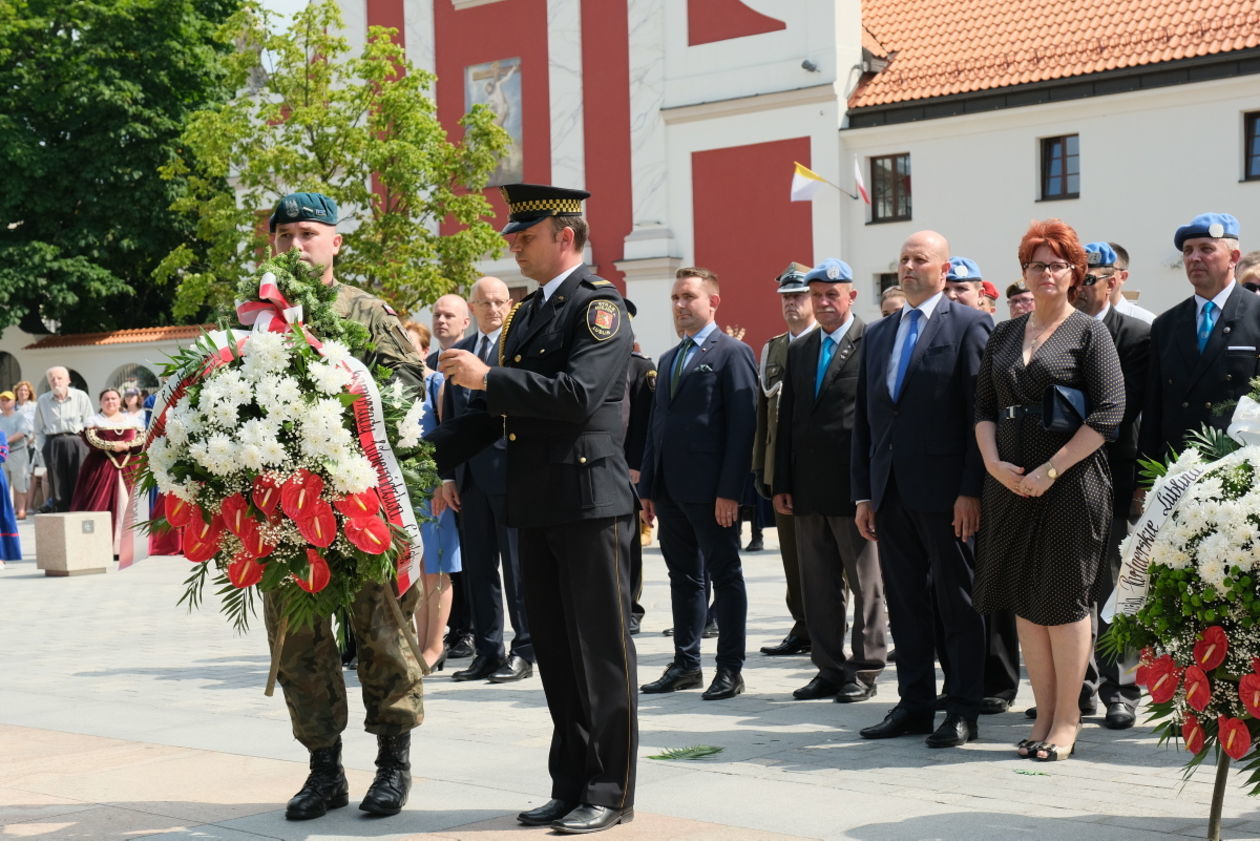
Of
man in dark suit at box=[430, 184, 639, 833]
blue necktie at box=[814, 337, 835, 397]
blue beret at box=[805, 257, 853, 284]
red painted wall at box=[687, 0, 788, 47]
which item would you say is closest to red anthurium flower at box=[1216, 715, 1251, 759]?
man in dark suit at box=[430, 184, 639, 833]

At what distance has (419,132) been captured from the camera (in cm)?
3134

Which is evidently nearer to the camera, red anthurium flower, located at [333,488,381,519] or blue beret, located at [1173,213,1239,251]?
red anthurium flower, located at [333,488,381,519]

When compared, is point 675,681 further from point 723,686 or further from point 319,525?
point 319,525

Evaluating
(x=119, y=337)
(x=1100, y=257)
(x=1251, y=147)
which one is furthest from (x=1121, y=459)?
(x=119, y=337)

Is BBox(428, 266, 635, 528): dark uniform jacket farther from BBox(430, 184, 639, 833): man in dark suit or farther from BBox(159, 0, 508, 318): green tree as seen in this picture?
BBox(159, 0, 508, 318): green tree

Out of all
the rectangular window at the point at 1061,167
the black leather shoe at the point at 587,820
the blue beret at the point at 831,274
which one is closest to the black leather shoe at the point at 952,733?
the black leather shoe at the point at 587,820

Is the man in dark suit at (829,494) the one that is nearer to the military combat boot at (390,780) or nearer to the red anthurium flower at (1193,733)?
the military combat boot at (390,780)

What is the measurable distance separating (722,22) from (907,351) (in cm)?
2683

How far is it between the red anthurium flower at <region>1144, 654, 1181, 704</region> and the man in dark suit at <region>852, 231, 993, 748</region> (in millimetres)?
1933

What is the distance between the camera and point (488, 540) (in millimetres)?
9312

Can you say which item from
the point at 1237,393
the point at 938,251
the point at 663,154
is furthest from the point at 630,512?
the point at 663,154

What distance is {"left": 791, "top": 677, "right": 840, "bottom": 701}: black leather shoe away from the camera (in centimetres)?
806

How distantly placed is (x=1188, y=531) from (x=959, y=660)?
7.51 feet

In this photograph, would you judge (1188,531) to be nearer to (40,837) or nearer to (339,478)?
(339,478)
